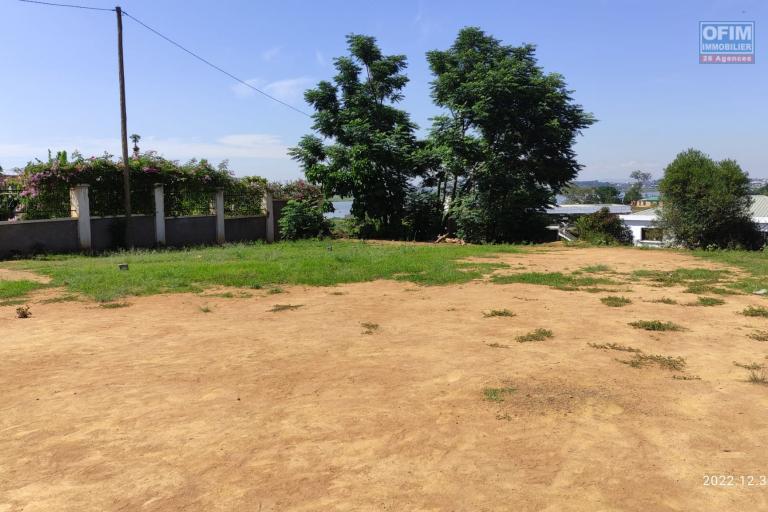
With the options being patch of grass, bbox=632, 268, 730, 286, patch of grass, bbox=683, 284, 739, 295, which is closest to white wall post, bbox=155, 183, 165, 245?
patch of grass, bbox=632, 268, 730, 286

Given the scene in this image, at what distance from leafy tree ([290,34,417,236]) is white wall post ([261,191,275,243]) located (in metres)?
1.98

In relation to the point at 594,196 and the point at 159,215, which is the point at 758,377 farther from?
the point at 594,196

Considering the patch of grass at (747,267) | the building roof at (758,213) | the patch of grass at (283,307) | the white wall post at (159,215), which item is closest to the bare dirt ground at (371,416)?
the patch of grass at (283,307)

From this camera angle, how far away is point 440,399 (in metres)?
4.30

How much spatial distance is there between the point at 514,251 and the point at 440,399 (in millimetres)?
13615

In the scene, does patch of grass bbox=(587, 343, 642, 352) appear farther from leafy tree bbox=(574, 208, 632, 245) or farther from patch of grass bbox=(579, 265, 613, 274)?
leafy tree bbox=(574, 208, 632, 245)

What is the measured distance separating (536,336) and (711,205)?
759 inches

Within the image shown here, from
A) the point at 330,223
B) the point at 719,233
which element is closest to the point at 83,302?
the point at 330,223

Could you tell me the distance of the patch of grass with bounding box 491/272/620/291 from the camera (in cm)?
1018

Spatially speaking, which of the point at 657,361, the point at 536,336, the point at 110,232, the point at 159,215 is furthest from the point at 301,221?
the point at 657,361

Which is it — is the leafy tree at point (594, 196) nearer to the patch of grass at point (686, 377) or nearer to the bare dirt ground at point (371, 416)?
the bare dirt ground at point (371, 416)

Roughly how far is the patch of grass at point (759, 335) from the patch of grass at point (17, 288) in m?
10.4

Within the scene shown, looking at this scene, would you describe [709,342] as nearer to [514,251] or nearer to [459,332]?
[459,332]

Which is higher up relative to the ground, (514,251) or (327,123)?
(327,123)
